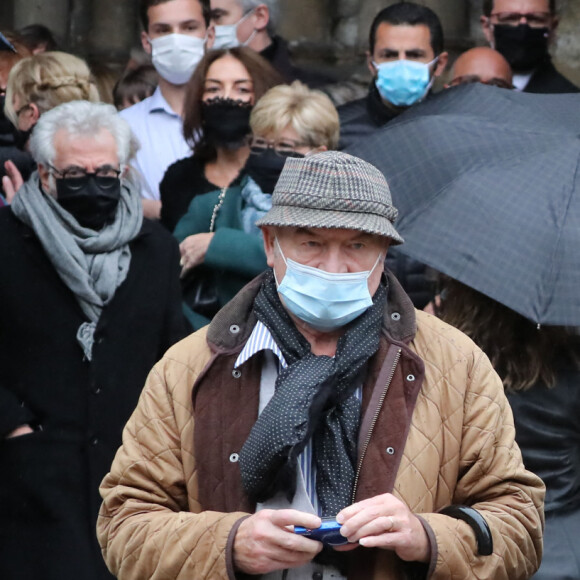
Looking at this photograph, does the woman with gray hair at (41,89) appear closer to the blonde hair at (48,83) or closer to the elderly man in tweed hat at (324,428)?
the blonde hair at (48,83)

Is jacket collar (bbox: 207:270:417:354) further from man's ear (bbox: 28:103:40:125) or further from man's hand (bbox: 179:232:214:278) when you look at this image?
man's ear (bbox: 28:103:40:125)

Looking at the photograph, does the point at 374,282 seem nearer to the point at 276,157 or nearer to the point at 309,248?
the point at 309,248

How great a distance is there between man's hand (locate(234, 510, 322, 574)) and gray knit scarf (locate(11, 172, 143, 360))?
2048 millimetres

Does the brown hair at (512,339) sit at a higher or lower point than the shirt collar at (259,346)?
lower

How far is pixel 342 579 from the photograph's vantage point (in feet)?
10.9

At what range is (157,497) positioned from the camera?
344cm

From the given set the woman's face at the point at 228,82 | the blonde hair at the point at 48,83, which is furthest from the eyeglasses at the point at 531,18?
the blonde hair at the point at 48,83

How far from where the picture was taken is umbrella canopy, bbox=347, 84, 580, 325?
4348 millimetres

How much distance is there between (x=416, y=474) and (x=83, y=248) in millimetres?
2182

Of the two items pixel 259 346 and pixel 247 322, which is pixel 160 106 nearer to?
pixel 247 322

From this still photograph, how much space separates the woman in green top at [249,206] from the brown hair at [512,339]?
125 cm

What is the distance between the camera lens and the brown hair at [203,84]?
630 centimetres

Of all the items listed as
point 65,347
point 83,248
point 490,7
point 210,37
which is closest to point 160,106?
point 210,37

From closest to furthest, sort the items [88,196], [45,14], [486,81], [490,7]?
[88,196]
[486,81]
[490,7]
[45,14]
